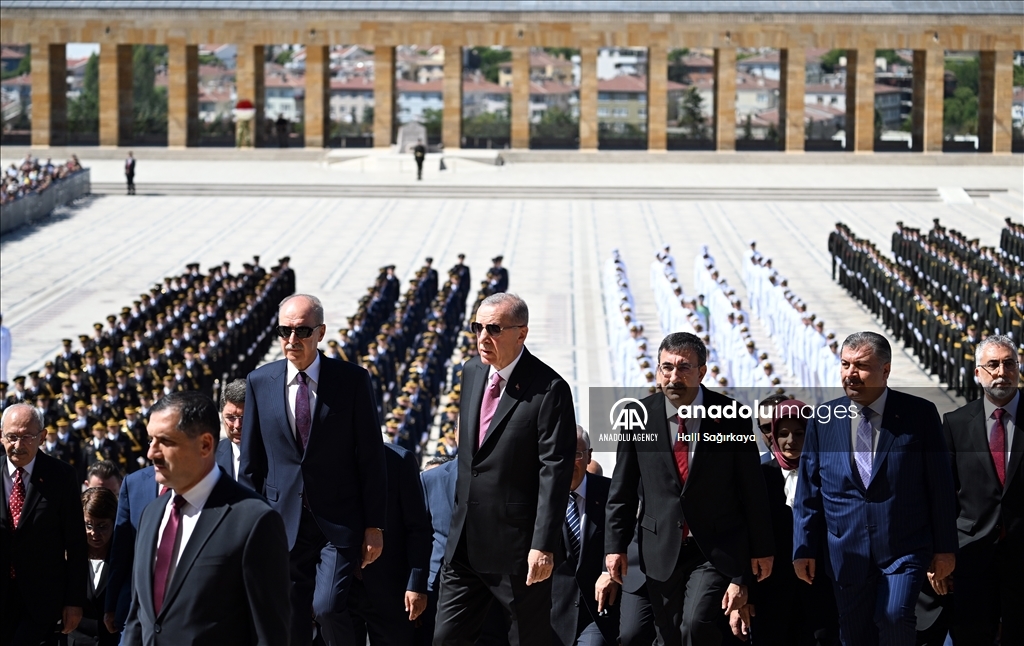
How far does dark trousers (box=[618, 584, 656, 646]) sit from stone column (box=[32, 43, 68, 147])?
Result: 4115 cm

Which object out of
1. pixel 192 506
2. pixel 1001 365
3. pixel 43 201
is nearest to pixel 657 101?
pixel 43 201

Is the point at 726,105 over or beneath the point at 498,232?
over

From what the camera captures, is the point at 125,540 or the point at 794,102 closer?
the point at 125,540

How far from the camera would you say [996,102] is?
4353 centimetres

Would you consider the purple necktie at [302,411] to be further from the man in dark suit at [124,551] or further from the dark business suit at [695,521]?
the dark business suit at [695,521]

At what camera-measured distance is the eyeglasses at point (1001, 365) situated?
5766 millimetres

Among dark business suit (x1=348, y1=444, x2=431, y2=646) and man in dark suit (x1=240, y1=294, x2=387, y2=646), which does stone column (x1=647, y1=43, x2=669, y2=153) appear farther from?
man in dark suit (x1=240, y1=294, x2=387, y2=646)

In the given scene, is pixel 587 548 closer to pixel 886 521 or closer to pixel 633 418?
pixel 633 418

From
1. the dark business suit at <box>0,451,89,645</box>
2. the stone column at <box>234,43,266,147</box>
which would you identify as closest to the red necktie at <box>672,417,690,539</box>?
the dark business suit at <box>0,451,89,645</box>

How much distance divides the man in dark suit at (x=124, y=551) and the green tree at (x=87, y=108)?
153 feet

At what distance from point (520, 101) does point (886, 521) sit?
3918 centimetres

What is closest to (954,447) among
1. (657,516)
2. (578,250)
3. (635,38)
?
(657,516)

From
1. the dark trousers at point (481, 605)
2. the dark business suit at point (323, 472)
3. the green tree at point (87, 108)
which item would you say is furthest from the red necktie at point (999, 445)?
the green tree at point (87, 108)

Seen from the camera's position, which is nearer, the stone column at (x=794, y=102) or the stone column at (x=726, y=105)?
the stone column at (x=794, y=102)
